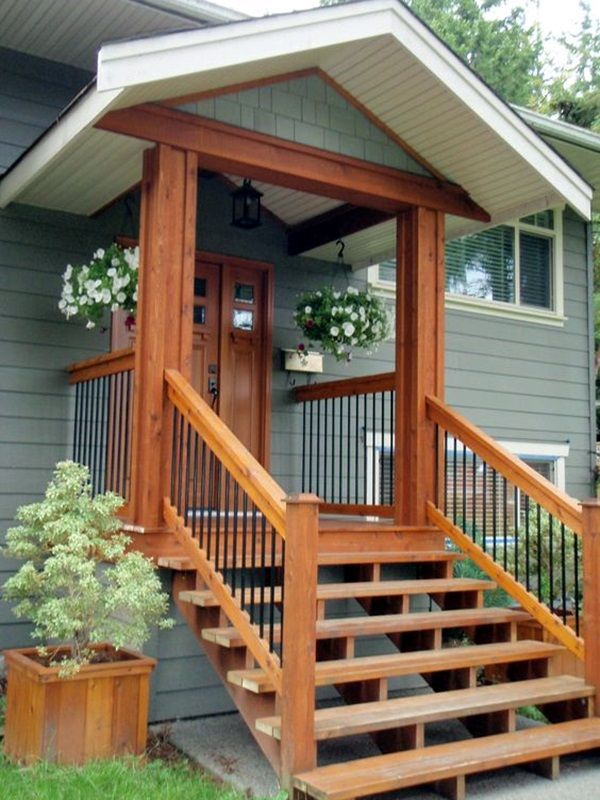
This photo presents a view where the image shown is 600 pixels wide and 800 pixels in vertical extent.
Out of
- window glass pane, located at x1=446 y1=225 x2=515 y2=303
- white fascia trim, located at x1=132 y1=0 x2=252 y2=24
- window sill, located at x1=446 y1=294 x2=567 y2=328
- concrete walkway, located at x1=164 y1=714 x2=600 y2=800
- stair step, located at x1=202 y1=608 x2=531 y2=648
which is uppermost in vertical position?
white fascia trim, located at x1=132 y1=0 x2=252 y2=24

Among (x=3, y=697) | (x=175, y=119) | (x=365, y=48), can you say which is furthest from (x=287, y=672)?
(x=365, y=48)

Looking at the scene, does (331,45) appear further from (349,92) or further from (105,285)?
(105,285)

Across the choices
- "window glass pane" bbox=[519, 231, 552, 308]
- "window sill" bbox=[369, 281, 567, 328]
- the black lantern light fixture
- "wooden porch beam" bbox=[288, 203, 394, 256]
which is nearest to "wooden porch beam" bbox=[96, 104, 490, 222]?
"wooden porch beam" bbox=[288, 203, 394, 256]

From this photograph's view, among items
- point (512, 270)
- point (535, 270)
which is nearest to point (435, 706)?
point (512, 270)

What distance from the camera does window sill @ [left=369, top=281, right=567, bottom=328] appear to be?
7.82 meters

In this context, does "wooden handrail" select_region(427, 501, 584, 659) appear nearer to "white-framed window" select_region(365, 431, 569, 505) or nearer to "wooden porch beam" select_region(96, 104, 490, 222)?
"white-framed window" select_region(365, 431, 569, 505)

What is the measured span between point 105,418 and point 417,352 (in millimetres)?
2069

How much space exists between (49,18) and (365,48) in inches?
82.2

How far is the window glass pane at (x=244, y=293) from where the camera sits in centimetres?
688

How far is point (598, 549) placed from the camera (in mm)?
4410

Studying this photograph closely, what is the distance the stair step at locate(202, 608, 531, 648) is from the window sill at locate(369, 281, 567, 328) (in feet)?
11.8

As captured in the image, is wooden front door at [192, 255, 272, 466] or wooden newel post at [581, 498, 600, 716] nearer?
wooden newel post at [581, 498, 600, 716]

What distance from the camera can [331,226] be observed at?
22.0 feet

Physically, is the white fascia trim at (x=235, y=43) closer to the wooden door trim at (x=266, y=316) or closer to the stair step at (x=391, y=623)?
the wooden door trim at (x=266, y=316)
